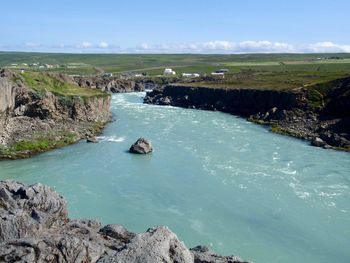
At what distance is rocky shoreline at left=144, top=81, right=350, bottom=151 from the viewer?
53.3 meters

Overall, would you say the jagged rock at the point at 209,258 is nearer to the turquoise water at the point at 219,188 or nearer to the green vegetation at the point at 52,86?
the turquoise water at the point at 219,188

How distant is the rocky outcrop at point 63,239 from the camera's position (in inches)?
573

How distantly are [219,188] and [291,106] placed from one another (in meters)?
36.9

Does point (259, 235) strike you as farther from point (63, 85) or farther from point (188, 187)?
point (63, 85)

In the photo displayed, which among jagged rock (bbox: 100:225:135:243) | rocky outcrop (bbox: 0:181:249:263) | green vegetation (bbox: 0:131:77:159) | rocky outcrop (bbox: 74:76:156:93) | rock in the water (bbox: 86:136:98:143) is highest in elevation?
rocky outcrop (bbox: 0:181:249:263)

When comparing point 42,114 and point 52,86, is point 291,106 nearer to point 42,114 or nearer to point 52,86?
point 52,86

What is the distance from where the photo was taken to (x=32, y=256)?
14766 mm

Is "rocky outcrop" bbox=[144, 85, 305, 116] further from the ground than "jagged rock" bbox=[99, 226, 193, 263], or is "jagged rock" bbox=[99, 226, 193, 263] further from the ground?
"jagged rock" bbox=[99, 226, 193, 263]

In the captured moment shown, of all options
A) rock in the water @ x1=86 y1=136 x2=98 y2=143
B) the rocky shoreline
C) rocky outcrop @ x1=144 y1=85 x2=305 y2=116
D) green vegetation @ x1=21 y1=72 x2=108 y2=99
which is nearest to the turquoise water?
rock in the water @ x1=86 y1=136 x2=98 y2=143

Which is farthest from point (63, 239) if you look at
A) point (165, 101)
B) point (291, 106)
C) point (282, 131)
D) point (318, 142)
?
point (165, 101)

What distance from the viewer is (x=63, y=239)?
15.5m

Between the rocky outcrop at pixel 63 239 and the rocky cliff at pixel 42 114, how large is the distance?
68.5ft

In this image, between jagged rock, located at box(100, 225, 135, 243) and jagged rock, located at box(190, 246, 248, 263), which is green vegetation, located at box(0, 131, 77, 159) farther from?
jagged rock, located at box(190, 246, 248, 263)

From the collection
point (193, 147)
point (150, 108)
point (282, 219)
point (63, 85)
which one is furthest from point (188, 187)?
point (150, 108)
